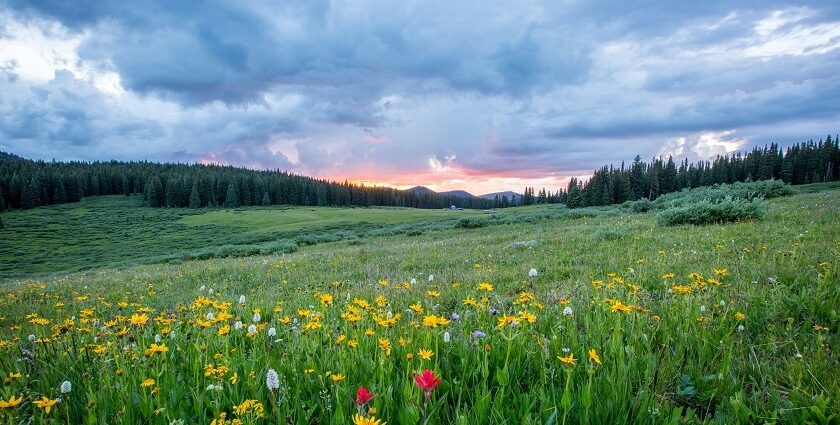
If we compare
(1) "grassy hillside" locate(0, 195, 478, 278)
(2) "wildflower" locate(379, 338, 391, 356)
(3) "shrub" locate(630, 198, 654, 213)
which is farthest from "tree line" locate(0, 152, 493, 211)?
(2) "wildflower" locate(379, 338, 391, 356)

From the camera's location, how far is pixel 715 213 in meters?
14.8

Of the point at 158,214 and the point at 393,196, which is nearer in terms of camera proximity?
the point at 158,214

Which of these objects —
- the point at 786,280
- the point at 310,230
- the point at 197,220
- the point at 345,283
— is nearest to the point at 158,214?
the point at 197,220

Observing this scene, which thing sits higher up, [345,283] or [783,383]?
[783,383]

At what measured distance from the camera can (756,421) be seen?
2209 millimetres

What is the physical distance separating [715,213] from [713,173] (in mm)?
130408

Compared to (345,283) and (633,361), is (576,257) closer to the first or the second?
(345,283)

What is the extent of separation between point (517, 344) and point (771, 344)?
2.05 meters

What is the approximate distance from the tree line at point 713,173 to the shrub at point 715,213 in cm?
9395

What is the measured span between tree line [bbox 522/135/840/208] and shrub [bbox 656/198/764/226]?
94.0 m

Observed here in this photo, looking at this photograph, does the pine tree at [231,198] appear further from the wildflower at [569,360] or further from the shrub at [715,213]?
the wildflower at [569,360]

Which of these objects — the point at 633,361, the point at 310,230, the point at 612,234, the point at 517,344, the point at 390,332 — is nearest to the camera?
the point at 633,361

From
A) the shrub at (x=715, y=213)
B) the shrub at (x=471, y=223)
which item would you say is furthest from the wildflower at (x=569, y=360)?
the shrub at (x=471, y=223)

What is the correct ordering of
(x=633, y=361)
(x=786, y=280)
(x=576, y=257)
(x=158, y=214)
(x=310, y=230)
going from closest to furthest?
(x=633, y=361), (x=786, y=280), (x=576, y=257), (x=310, y=230), (x=158, y=214)
